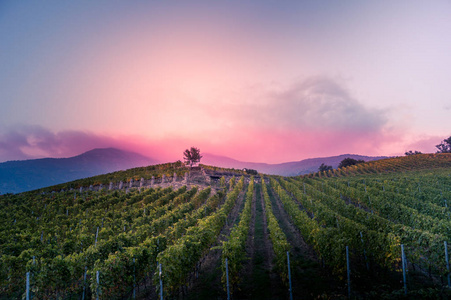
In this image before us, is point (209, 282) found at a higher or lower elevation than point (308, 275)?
lower

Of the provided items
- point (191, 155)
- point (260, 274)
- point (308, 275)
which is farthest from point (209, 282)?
point (191, 155)

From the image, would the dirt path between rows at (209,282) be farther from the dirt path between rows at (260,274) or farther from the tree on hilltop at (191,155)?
the tree on hilltop at (191,155)

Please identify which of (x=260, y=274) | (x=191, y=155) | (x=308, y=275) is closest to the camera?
(x=308, y=275)

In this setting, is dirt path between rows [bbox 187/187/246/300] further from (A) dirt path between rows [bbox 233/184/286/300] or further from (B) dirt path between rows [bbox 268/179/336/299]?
(B) dirt path between rows [bbox 268/179/336/299]

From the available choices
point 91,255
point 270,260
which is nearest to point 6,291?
point 91,255

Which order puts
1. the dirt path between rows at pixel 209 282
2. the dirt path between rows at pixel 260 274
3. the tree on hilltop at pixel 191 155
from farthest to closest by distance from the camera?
1. the tree on hilltop at pixel 191 155
2. the dirt path between rows at pixel 209 282
3. the dirt path between rows at pixel 260 274

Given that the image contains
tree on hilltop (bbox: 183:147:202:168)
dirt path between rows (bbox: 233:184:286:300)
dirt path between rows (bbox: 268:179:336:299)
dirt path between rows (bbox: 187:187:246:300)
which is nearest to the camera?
dirt path between rows (bbox: 268:179:336:299)

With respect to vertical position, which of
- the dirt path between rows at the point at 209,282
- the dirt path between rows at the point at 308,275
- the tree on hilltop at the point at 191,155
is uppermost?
the tree on hilltop at the point at 191,155

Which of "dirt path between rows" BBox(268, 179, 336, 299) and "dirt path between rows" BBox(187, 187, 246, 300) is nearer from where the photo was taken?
"dirt path between rows" BBox(268, 179, 336, 299)

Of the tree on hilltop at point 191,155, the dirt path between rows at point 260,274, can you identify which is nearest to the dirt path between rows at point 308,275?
the dirt path between rows at point 260,274

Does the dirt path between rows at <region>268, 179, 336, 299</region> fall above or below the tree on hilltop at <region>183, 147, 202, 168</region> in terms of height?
below

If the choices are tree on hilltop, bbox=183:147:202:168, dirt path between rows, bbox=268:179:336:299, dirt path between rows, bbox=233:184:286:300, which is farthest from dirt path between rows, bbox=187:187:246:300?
tree on hilltop, bbox=183:147:202:168

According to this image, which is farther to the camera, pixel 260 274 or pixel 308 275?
pixel 260 274

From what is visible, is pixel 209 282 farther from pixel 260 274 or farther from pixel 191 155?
pixel 191 155
